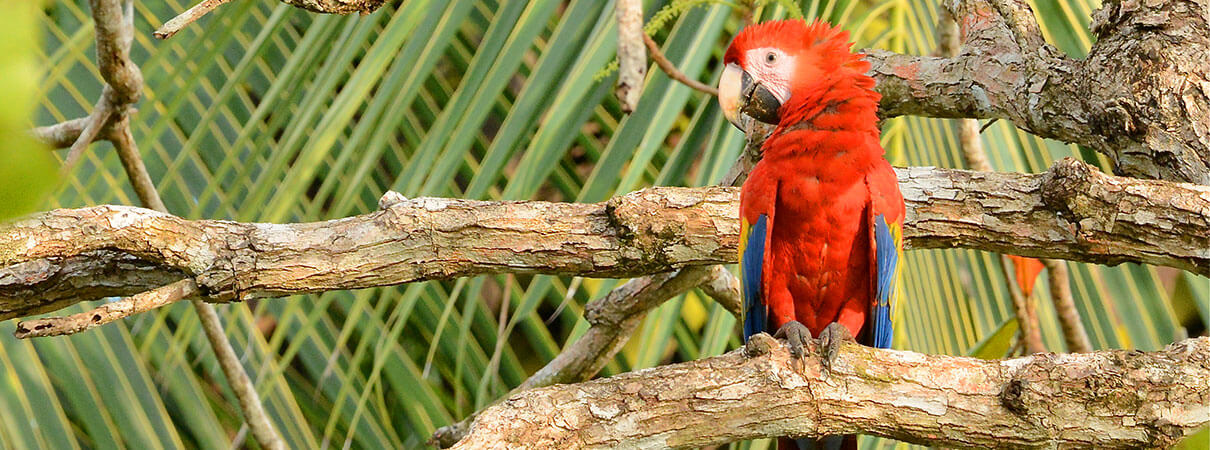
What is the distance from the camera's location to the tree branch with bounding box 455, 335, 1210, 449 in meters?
0.90

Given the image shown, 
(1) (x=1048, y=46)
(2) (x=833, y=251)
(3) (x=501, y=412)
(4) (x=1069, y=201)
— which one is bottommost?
(3) (x=501, y=412)

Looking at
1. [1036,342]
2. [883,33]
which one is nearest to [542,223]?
[883,33]

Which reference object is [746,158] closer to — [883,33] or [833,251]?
[833,251]

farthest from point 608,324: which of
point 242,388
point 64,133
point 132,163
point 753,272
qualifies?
point 64,133

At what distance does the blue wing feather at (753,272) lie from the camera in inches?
47.1

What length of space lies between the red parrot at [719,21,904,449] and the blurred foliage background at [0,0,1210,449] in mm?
92

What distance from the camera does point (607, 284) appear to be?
64.4 inches

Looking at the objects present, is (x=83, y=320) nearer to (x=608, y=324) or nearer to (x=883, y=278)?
(x=608, y=324)

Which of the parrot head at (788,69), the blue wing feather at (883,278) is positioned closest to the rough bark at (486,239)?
the blue wing feather at (883,278)

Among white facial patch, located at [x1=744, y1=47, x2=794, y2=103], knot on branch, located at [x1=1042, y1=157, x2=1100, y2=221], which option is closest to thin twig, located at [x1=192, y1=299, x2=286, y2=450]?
white facial patch, located at [x1=744, y1=47, x2=794, y2=103]

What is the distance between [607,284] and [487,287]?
53 centimetres

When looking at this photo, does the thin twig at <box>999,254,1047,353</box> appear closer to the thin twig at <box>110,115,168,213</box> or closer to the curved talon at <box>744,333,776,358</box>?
the curved talon at <box>744,333,776,358</box>

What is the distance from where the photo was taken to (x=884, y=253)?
124 cm

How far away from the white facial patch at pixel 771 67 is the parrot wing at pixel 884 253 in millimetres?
190
